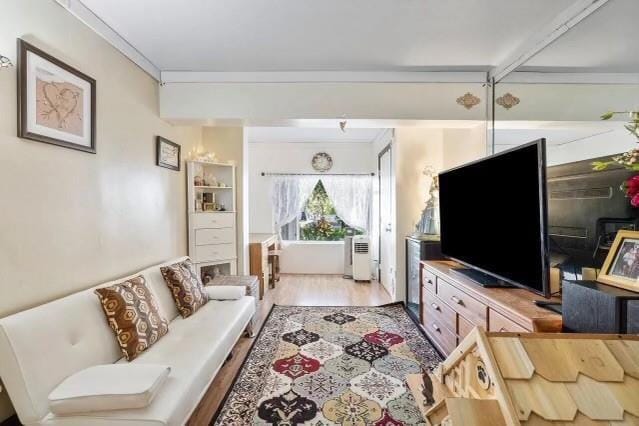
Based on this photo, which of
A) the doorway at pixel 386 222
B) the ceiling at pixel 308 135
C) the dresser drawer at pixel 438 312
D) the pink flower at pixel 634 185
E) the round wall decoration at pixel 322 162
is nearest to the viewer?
the pink flower at pixel 634 185

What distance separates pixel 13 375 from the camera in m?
1.33

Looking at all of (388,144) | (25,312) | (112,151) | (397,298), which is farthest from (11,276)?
(388,144)

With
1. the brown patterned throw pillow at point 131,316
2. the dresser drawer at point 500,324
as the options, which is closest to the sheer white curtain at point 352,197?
the dresser drawer at point 500,324

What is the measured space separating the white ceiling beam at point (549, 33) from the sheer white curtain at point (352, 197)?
340 centimetres

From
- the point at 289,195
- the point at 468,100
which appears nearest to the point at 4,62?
the point at 468,100

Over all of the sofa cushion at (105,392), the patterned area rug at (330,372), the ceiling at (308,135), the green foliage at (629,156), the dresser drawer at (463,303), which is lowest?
the patterned area rug at (330,372)

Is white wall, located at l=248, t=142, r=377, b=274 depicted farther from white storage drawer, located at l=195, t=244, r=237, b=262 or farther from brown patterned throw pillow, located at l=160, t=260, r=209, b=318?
brown patterned throw pillow, located at l=160, t=260, r=209, b=318

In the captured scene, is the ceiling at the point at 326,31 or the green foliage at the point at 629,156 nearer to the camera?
the green foliage at the point at 629,156

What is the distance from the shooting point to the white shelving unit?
11.7 ft

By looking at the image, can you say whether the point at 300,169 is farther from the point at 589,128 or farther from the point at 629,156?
the point at 629,156

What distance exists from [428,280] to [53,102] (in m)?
3.04

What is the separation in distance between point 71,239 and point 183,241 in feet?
5.20

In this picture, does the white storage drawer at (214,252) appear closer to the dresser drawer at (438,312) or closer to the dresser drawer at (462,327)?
the dresser drawer at (438,312)

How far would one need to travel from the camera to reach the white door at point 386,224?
444 centimetres
